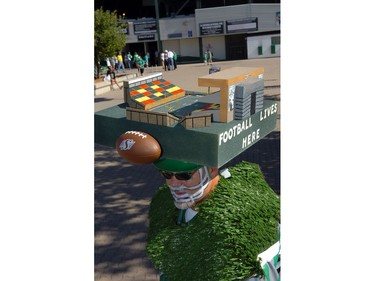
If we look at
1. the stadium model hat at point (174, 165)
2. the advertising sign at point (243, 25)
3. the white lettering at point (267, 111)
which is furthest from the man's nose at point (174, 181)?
the advertising sign at point (243, 25)

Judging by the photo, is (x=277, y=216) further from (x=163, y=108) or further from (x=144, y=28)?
(x=144, y=28)

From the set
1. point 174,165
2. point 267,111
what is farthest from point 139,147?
point 267,111

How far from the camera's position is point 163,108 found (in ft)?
12.5

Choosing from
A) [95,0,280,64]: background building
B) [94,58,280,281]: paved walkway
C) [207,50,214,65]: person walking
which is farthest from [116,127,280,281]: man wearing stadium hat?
[95,0,280,64]: background building

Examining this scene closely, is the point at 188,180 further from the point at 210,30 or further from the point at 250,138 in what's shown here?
the point at 210,30

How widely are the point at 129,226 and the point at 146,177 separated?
7.40 ft

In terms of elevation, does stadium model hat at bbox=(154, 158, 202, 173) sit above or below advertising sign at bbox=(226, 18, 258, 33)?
below

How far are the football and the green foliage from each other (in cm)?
74

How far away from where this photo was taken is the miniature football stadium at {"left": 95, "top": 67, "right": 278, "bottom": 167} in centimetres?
320

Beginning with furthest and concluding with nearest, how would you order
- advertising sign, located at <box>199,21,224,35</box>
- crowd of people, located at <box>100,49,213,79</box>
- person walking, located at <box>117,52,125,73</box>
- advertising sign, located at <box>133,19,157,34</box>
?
1. advertising sign, located at <box>133,19,157,34</box>
2. advertising sign, located at <box>199,21,224,35</box>
3. person walking, located at <box>117,52,125,73</box>
4. crowd of people, located at <box>100,49,213,79</box>

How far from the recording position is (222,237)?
356 centimetres

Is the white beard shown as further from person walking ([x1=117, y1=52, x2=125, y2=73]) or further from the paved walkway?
person walking ([x1=117, y1=52, x2=125, y2=73])

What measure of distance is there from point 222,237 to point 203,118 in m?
1.03

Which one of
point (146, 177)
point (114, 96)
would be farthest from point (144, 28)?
point (146, 177)
